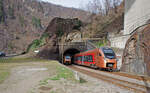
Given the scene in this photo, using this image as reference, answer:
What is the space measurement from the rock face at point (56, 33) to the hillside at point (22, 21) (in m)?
16.6

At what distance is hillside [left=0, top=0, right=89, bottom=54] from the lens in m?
75.2

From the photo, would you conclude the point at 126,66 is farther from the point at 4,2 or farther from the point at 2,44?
the point at 4,2

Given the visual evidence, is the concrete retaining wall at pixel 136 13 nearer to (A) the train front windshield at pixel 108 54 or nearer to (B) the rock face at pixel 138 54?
(B) the rock face at pixel 138 54

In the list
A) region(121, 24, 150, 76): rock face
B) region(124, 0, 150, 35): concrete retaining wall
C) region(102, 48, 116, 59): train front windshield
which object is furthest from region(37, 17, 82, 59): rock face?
region(121, 24, 150, 76): rock face

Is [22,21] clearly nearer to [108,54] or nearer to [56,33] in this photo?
[56,33]

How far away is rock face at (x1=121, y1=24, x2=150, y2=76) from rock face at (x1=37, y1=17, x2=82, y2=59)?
28896mm

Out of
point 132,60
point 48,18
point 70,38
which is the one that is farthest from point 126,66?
point 48,18

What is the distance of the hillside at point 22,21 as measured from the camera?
247ft

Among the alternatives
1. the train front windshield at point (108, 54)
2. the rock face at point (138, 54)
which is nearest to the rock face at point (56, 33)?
the train front windshield at point (108, 54)

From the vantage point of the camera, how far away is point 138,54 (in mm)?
15703

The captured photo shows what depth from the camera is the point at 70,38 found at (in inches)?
1971

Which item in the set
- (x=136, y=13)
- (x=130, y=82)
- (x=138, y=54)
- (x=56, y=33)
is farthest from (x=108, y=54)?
(x=56, y=33)

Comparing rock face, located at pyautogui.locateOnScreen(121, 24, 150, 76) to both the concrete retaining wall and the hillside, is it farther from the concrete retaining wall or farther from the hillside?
the hillside

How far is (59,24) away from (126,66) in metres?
35.8
